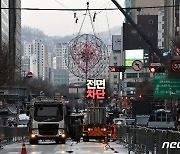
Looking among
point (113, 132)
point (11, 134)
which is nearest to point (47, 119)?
point (11, 134)

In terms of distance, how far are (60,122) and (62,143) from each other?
176cm

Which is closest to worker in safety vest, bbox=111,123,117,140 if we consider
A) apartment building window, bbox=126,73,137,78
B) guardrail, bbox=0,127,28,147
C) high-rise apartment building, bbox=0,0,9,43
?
guardrail, bbox=0,127,28,147

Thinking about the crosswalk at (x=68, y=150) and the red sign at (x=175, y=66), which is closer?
the crosswalk at (x=68, y=150)

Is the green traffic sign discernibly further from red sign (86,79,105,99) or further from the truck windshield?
the truck windshield

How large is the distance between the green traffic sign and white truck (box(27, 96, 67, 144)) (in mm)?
10170

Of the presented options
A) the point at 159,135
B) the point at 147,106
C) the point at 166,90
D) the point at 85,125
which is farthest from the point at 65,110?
the point at 147,106

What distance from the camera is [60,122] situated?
44.6 metres

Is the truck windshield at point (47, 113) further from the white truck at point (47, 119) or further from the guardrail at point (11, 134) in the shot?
the guardrail at point (11, 134)

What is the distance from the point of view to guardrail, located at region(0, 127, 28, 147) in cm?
4865

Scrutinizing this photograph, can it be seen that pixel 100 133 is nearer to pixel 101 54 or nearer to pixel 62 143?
pixel 62 143

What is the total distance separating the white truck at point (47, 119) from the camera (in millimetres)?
44531

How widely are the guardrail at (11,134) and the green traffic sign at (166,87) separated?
498 inches

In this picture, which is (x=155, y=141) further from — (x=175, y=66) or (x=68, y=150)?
(x=68, y=150)

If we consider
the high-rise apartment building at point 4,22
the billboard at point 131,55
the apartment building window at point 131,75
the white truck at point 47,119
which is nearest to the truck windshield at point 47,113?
the white truck at point 47,119
